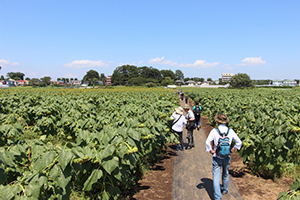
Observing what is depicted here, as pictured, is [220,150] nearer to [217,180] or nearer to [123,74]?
[217,180]

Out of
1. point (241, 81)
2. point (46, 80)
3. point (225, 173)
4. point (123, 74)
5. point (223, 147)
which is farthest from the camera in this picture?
point (46, 80)

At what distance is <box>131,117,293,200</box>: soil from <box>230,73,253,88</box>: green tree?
9608 centimetres

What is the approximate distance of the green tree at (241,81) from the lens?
92.4 meters

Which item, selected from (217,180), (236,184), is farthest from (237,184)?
(217,180)

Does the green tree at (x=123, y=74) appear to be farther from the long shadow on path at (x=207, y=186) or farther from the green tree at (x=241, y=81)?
the long shadow on path at (x=207, y=186)

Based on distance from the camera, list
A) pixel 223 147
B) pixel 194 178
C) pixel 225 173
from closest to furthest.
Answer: pixel 223 147
pixel 225 173
pixel 194 178

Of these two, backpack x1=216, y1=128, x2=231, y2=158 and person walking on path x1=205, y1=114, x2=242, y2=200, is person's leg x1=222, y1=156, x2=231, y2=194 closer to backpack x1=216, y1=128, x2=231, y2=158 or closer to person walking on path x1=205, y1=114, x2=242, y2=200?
person walking on path x1=205, y1=114, x2=242, y2=200

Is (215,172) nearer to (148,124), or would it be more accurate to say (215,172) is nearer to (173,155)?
(148,124)

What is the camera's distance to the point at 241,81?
9281cm

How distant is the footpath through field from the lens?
15.6ft

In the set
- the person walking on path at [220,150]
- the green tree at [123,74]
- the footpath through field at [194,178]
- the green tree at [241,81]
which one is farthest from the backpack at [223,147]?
the green tree at [123,74]

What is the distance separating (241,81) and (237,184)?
98223 mm

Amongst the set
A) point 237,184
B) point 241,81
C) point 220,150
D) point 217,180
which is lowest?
point 237,184

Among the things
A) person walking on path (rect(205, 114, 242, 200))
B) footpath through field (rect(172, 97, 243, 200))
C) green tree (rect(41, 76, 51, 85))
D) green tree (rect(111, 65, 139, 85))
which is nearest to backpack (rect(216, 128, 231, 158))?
person walking on path (rect(205, 114, 242, 200))
